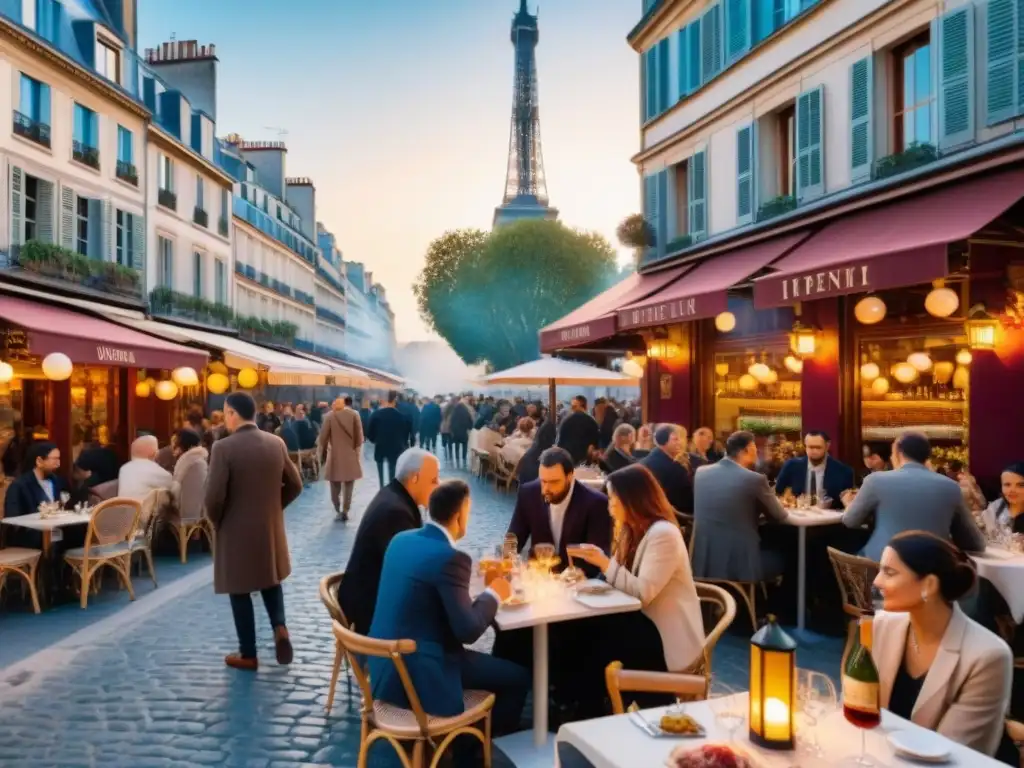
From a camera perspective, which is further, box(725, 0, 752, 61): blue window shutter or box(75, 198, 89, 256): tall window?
box(75, 198, 89, 256): tall window

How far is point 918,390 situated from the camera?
9.39 meters

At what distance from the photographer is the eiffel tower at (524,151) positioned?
82375mm

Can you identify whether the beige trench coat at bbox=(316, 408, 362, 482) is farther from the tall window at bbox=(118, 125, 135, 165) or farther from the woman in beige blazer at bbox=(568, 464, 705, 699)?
the tall window at bbox=(118, 125, 135, 165)

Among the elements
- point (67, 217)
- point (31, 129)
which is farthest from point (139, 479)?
point (31, 129)

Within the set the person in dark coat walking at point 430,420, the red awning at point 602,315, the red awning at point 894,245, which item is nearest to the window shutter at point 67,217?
the person in dark coat walking at point 430,420

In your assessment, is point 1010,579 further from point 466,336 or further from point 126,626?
point 466,336

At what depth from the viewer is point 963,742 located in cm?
265

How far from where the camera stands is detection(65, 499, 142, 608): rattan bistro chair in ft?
24.1

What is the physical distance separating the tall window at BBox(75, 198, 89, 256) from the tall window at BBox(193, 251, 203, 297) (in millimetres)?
5777

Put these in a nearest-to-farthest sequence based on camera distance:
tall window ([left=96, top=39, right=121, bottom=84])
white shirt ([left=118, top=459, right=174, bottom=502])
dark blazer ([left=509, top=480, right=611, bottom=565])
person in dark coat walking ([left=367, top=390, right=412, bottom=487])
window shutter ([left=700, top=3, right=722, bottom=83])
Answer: dark blazer ([left=509, top=480, right=611, bottom=565]) < white shirt ([left=118, top=459, right=174, bottom=502]) < window shutter ([left=700, top=3, right=722, bottom=83]) < person in dark coat walking ([left=367, top=390, right=412, bottom=487]) < tall window ([left=96, top=39, right=121, bottom=84])

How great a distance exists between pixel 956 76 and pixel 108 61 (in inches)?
695

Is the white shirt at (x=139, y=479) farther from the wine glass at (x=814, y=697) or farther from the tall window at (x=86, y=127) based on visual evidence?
the tall window at (x=86, y=127)

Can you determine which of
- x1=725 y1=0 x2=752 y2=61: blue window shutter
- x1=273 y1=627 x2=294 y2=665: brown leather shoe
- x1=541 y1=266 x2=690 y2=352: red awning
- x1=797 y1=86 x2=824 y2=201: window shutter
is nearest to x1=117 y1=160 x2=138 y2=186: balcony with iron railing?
x1=541 y1=266 x2=690 y2=352: red awning

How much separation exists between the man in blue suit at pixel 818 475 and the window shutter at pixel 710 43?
25.6 feet
